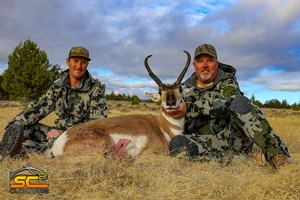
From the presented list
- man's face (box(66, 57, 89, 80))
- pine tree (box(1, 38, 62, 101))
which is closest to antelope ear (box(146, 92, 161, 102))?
man's face (box(66, 57, 89, 80))

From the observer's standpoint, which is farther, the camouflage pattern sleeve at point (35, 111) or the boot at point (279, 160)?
the camouflage pattern sleeve at point (35, 111)

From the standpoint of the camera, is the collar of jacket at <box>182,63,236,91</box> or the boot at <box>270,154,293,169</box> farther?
the collar of jacket at <box>182,63,236,91</box>

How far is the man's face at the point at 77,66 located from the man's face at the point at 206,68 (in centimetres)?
260

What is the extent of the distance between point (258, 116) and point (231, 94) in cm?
98

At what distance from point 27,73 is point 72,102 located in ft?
69.8

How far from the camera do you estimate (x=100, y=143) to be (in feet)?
15.4

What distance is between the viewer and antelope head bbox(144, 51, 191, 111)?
5105mm

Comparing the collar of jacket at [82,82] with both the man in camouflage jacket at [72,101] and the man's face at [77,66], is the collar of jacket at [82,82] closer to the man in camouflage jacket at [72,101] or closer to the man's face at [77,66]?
the man in camouflage jacket at [72,101]

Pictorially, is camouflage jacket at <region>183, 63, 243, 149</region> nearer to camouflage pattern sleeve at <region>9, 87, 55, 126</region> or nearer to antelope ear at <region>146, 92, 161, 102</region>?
antelope ear at <region>146, 92, 161, 102</region>

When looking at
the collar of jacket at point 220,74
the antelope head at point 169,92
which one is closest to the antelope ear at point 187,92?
the antelope head at point 169,92

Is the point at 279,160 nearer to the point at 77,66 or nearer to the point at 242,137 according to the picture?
the point at 242,137

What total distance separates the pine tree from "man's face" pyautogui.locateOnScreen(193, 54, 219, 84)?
22.3 m

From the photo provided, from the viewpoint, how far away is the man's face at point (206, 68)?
5797 mm

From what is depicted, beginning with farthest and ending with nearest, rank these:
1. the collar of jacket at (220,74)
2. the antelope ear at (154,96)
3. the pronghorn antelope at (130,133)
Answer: the collar of jacket at (220,74), the antelope ear at (154,96), the pronghorn antelope at (130,133)
